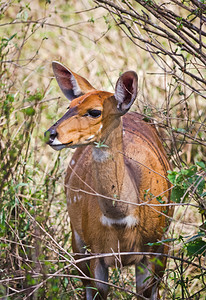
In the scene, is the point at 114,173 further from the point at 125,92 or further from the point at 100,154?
the point at 125,92

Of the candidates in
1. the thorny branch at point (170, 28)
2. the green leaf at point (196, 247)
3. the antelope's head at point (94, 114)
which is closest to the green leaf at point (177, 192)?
the green leaf at point (196, 247)

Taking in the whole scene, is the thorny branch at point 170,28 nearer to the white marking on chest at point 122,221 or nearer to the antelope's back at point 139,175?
the antelope's back at point 139,175

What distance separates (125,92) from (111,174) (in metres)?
0.54

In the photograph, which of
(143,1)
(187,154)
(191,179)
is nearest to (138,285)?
(191,179)

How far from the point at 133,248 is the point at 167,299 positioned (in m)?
0.82

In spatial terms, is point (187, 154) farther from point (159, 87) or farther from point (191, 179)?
point (191, 179)

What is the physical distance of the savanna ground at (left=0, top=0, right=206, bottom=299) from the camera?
11.0ft

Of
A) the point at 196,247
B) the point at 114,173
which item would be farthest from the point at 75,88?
the point at 196,247

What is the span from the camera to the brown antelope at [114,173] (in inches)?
128

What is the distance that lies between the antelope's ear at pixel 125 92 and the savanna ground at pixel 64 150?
0.21 metres

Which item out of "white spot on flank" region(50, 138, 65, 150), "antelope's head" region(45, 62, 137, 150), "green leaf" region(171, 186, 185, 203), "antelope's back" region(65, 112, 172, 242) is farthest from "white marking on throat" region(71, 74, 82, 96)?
"green leaf" region(171, 186, 185, 203)

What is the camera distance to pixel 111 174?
3398 millimetres

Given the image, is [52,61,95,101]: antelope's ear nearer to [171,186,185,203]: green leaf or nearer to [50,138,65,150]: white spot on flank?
[50,138,65,150]: white spot on flank

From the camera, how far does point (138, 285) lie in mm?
3980
